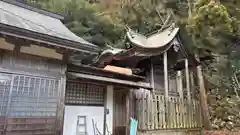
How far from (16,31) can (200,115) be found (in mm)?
8898

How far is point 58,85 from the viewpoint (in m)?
5.95

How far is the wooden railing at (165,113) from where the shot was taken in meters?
8.11

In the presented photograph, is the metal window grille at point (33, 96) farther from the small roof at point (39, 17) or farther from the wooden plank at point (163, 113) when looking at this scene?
the wooden plank at point (163, 113)

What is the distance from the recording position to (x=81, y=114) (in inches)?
291

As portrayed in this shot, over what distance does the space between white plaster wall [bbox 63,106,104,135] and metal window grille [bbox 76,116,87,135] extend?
110mm

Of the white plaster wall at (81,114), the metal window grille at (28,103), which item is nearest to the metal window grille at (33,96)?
the metal window grille at (28,103)

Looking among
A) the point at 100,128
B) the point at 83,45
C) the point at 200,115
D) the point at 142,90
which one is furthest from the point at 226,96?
the point at 83,45

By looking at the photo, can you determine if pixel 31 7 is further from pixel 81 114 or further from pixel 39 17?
pixel 81 114

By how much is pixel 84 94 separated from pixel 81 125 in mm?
1064

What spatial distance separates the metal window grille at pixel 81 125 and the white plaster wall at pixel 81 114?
0.36 feet

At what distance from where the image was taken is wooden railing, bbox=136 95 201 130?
26.6 feet

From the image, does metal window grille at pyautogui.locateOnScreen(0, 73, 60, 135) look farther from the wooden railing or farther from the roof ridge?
the wooden railing

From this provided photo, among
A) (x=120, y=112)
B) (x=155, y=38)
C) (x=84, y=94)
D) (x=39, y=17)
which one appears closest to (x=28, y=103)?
(x=84, y=94)

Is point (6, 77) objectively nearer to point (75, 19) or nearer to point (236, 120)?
point (236, 120)
